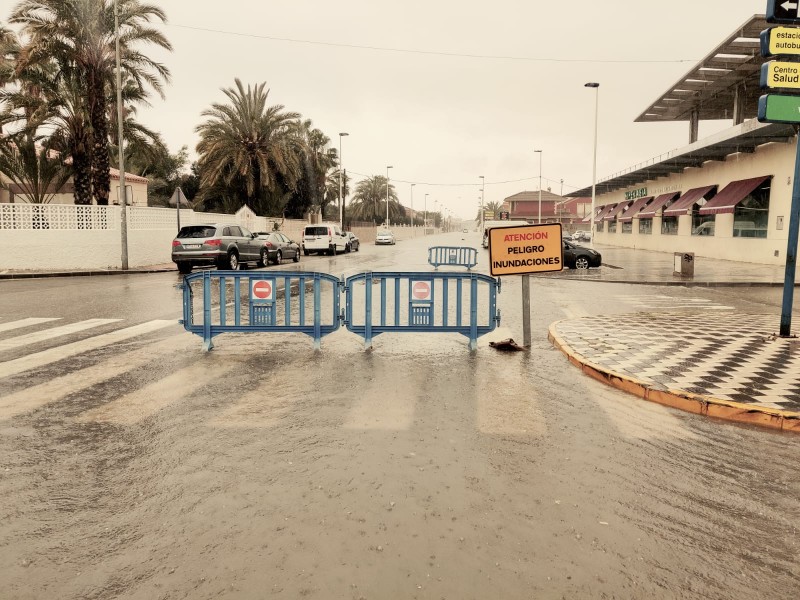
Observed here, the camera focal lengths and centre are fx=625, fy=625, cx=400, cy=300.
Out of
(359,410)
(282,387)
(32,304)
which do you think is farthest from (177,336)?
(32,304)

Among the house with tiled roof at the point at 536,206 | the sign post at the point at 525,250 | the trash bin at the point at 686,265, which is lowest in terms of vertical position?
the trash bin at the point at 686,265

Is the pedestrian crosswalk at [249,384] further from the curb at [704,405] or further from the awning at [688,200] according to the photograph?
the awning at [688,200]

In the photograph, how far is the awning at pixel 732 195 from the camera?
26453 millimetres

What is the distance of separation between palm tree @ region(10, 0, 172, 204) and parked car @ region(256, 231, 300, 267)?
6880mm

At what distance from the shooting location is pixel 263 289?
8.48 m

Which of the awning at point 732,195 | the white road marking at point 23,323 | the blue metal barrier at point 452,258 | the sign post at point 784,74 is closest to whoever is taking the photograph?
the sign post at point 784,74

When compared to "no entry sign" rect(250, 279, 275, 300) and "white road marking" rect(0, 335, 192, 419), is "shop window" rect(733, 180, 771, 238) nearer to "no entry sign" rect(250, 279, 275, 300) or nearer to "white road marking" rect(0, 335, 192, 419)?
"no entry sign" rect(250, 279, 275, 300)

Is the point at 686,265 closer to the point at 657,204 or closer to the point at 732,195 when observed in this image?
the point at 732,195

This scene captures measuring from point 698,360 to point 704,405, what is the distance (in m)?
1.94

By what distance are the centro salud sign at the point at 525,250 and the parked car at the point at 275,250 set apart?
59.4ft

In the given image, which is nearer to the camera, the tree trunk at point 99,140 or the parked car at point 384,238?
the tree trunk at point 99,140

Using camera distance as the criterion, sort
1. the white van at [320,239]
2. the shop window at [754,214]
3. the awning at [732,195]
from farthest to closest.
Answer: the white van at [320,239]
the awning at [732,195]
the shop window at [754,214]

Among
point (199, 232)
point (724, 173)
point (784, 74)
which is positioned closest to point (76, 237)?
point (199, 232)

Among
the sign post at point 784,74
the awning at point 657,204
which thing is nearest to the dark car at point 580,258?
the awning at point 657,204
